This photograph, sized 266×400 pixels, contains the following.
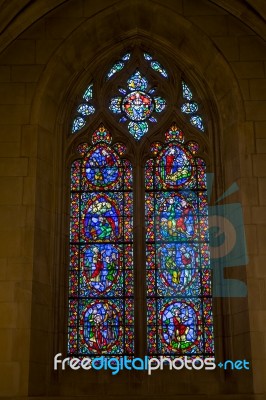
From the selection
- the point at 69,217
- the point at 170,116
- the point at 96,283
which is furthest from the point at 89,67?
the point at 96,283

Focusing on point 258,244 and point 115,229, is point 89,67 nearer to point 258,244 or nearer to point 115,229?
point 115,229

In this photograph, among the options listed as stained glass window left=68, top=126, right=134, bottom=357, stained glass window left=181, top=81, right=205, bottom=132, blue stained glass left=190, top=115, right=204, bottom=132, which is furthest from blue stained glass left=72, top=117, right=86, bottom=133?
blue stained glass left=190, top=115, right=204, bottom=132

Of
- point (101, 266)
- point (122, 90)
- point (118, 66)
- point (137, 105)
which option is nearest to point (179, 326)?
point (101, 266)

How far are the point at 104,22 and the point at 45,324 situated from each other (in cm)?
428

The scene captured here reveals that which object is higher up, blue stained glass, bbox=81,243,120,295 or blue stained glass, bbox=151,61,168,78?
blue stained glass, bbox=151,61,168,78

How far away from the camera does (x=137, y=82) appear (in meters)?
11.4

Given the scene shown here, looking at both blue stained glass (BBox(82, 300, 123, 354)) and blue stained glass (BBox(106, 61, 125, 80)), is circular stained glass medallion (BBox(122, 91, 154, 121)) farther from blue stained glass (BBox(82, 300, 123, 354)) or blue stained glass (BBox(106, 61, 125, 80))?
blue stained glass (BBox(82, 300, 123, 354))

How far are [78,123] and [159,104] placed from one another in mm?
1199

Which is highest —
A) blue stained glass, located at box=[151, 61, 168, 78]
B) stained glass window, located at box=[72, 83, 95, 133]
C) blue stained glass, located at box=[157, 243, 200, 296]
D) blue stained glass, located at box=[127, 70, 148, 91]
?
blue stained glass, located at box=[151, 61, 168, 78]

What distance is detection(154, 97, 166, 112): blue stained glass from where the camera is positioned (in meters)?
11.2

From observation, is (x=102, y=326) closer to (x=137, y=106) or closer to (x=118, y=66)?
(x=137, y=106)

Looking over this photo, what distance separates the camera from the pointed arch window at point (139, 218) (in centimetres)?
1005

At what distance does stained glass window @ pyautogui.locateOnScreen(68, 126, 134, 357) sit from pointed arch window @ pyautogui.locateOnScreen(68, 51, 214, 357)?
13 millimetres

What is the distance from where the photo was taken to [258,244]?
971 centimetres
